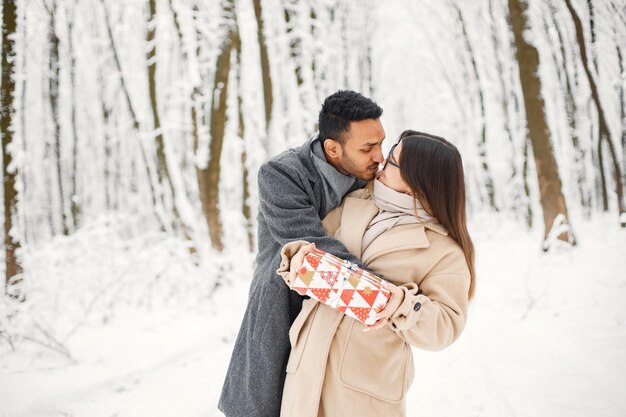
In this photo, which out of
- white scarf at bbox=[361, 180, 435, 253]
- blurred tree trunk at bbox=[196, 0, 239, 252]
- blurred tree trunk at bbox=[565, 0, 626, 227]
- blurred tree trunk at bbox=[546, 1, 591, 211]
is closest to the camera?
white scarf at bbox=[361, 180, 435, 253]

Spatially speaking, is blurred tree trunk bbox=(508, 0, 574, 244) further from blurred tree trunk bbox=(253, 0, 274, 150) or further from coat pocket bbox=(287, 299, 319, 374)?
coat pocket bbox=(287, 299, 319, 374)

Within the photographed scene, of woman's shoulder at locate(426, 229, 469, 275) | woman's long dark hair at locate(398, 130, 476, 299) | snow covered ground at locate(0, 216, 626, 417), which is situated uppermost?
woman's long dark hair at locate(398, 130, 476, 299)

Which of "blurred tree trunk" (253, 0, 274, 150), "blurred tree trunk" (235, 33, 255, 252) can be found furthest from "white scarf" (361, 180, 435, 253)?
"blurred tree trunk" (235, 33, 255, 252)

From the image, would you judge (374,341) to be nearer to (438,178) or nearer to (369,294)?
(369,294)

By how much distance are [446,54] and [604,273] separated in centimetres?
1430

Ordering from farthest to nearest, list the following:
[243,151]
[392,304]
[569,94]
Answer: [569,94]
[243,151]
[392,304]

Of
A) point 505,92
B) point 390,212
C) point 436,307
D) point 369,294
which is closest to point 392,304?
point 369,294

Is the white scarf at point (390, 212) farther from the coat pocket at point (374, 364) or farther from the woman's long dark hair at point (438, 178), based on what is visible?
the coat pocket at point (374, 364)

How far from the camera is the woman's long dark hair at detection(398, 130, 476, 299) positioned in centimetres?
154

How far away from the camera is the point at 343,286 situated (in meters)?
1.37

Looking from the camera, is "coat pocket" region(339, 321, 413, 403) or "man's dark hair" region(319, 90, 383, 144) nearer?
"coat pocket" region(339, 321, 413, 403)

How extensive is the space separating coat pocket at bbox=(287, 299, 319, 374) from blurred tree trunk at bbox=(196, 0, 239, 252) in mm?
6738

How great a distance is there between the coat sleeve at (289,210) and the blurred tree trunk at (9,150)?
4.96 metres

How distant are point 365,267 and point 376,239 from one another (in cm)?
14
